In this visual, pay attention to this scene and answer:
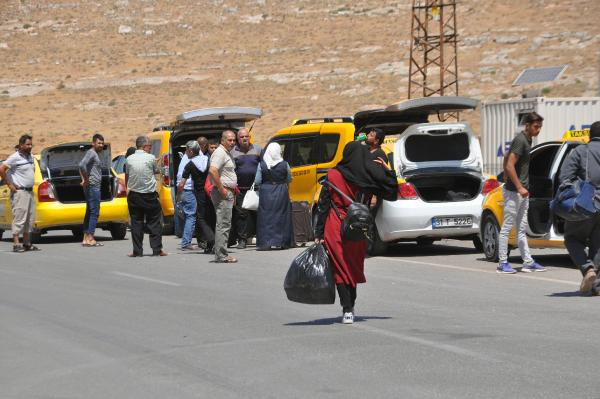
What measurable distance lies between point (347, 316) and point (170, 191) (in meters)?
13.7

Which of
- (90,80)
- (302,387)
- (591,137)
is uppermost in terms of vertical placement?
(90,80)

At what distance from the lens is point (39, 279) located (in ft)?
50.5

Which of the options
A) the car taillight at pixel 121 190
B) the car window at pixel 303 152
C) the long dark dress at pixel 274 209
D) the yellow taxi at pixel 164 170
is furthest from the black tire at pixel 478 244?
the car taillight at pixel 121 190

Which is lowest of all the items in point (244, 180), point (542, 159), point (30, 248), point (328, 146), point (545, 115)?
point (30, 248)

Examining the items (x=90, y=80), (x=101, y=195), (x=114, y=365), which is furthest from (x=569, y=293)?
(x=90, y=80)

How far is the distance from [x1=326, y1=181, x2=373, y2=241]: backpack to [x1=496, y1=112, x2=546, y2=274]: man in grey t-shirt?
4565mm

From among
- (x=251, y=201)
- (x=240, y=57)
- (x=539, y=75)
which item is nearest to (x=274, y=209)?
(x=251, y=201)

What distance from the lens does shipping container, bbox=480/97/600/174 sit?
30219mm

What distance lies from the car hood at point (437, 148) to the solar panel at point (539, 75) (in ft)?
108

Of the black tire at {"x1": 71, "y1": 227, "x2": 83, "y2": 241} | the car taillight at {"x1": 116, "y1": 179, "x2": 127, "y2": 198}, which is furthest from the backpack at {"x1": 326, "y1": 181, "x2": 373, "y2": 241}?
the black tire at {"x1": 71, "y1": 227, "x2": 83, "y2": 241}

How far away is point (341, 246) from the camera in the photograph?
34.1 feet

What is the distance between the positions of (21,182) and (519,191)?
9.20m

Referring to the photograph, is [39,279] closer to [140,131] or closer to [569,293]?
[569,293]

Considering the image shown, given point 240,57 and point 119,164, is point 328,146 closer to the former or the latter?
point 119,164
